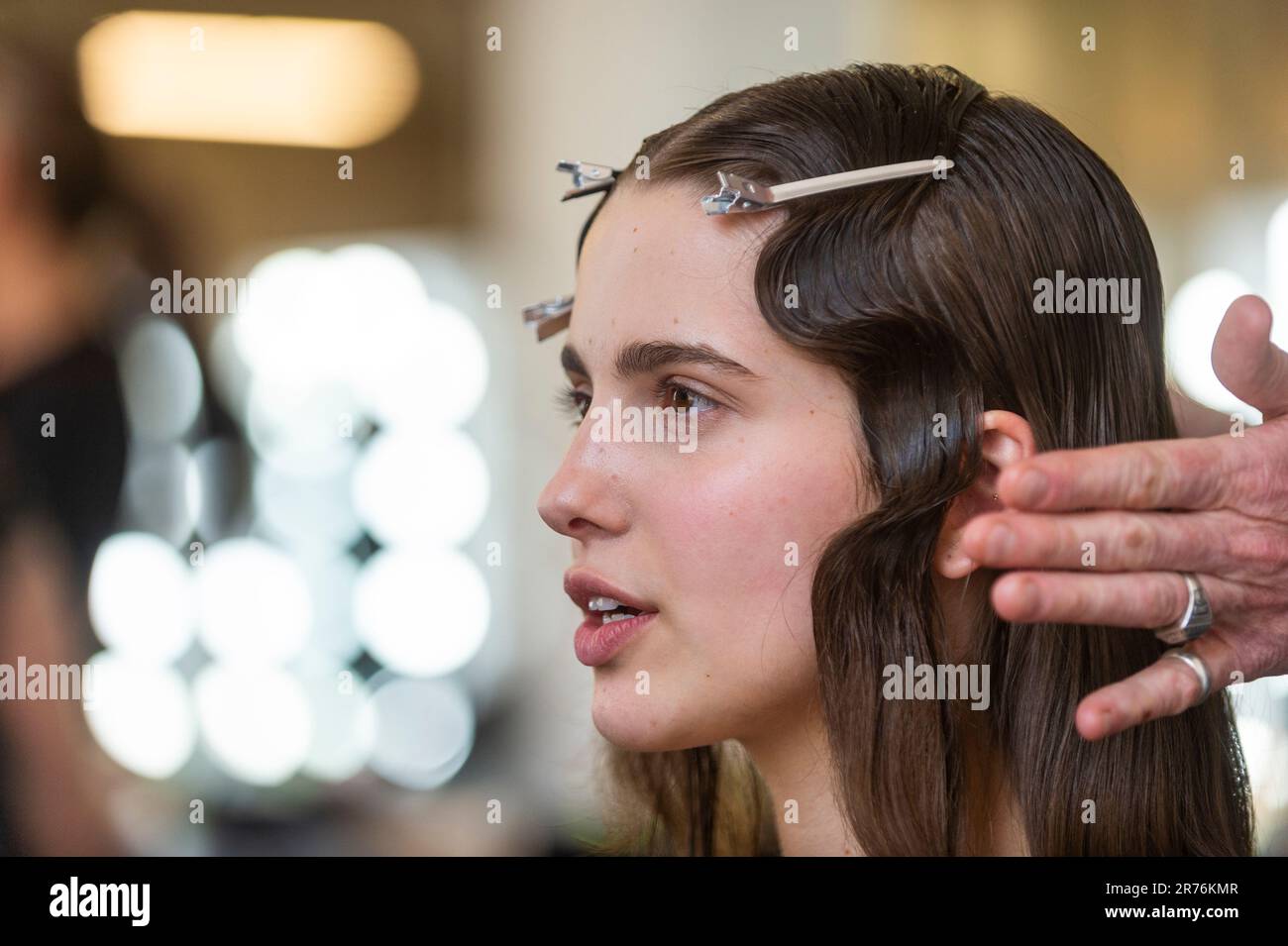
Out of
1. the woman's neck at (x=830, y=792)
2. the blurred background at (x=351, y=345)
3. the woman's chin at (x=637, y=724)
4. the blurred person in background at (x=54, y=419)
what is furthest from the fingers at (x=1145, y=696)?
the blurred person in background at (x=54, y=419)

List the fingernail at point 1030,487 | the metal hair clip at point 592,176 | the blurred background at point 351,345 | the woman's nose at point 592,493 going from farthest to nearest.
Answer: the blurred background at point 351,345
the metal hair clip at point 592,176
the woman's nose at point 592,493
the fingernail at point 1030,487

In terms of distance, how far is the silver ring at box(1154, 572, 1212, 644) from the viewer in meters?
1.03

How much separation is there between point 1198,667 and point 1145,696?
0.30 ft

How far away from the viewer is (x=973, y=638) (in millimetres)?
1266

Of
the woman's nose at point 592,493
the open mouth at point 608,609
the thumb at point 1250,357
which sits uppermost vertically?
the thumb at point 1250,357

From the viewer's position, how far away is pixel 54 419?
1.80m

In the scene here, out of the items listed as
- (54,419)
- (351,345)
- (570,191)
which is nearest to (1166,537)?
(570,191)

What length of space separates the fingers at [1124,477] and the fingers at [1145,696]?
0.16 metres

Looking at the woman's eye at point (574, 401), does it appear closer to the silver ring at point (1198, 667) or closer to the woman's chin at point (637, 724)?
the woman's chin at point (637, 724)

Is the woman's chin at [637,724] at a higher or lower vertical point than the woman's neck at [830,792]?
higher

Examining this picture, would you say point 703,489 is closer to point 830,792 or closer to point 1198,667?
point 830,792

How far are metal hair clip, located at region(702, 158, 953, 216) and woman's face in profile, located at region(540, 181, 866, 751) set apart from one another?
0.08ft

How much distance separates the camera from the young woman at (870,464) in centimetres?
117

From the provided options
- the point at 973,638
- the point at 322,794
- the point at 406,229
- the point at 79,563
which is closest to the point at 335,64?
the point at 406,229
